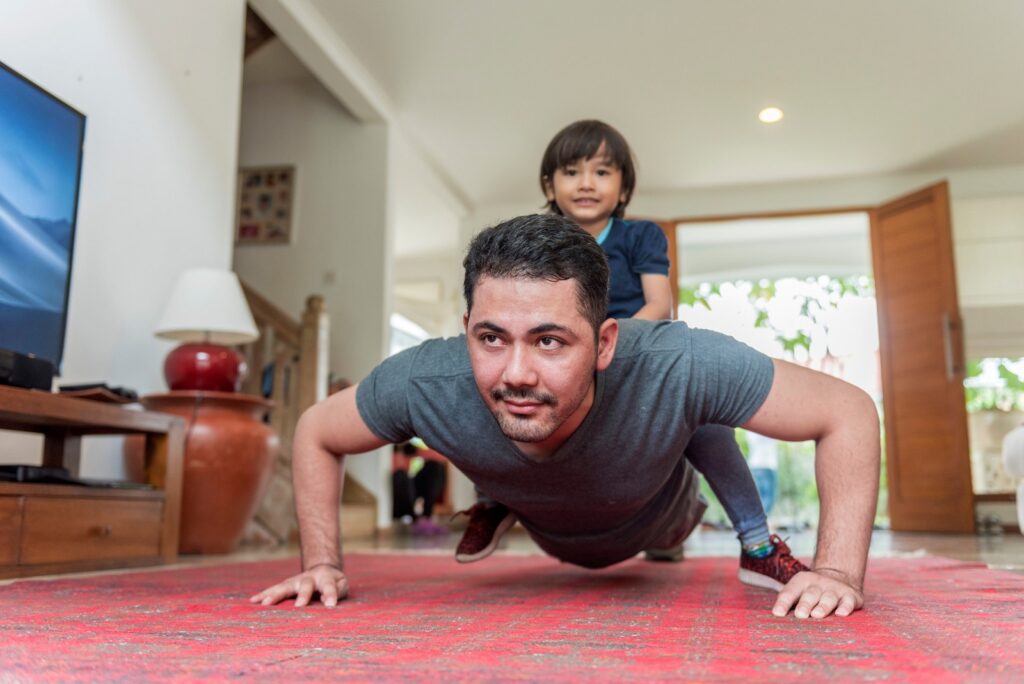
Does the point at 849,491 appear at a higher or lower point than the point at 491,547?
higher

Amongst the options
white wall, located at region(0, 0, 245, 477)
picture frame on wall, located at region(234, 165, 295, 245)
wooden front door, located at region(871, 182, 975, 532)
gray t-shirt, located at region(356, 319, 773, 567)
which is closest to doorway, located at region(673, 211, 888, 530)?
wooden front door, located at region(871, 182, 975, 532)

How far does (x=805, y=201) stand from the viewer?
24.0ft

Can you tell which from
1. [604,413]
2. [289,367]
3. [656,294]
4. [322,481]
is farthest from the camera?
[289,367]

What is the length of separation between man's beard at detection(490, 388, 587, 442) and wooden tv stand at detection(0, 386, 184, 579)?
4.61 feet

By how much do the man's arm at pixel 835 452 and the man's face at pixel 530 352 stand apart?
1.18 ft

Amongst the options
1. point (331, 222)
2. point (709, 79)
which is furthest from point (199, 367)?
point (709, 79)

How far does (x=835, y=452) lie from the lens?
1.41m

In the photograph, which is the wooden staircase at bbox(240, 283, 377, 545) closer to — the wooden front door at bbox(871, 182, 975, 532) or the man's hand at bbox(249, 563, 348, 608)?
the man's hand at bbox(249, 563, 348, 608)

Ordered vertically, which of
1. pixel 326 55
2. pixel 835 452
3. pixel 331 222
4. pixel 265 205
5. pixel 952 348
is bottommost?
pixel 835 452

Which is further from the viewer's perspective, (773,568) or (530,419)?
(773,568)

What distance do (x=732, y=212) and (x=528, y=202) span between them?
177 cm

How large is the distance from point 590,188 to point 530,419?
1075mm

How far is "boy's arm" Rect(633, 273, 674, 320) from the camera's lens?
2068 millimetres

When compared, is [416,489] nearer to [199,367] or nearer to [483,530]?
[199,367]
